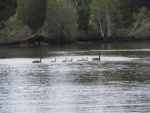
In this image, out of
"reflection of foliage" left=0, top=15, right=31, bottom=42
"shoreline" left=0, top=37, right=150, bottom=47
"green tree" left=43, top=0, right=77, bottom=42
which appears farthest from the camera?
"green tree" left=43, top=0, right=77, bottom=42

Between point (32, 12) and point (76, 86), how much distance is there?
257 feet

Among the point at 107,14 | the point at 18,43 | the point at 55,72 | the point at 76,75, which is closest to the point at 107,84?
the point at 76,75

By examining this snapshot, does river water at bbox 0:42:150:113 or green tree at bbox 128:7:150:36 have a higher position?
green tree at bbox 128:7:150:36

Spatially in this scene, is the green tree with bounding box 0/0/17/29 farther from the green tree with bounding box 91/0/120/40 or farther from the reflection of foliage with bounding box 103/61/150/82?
the reflection of foliage with bounding box 103/61/150/82

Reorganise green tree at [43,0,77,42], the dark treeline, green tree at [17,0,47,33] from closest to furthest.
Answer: the dark treeline, green tree at [17,0,47,33], green tree at [43,0,77,42]

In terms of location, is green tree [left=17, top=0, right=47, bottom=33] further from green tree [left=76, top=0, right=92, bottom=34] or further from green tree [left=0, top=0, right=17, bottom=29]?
green tree [left=76, top=0, right=92, bottom=34]

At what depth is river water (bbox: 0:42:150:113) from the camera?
43719 millimetres

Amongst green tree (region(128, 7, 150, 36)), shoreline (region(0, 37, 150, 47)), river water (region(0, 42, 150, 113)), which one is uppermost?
green tree (region(128, 7, 150, 36))

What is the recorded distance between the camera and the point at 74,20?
13512 cm

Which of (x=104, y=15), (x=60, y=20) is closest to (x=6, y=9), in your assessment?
(x=60, y=20)

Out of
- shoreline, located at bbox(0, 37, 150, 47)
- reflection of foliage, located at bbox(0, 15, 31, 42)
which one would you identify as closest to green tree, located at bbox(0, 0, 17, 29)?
reflection of foliage, located at bbox(0, 15, 31, 42)

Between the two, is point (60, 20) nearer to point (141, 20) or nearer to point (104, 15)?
point (104, 15)

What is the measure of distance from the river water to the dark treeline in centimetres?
4849

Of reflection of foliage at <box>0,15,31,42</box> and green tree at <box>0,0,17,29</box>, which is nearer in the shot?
green tree at <box>0,0,17,29</box>
